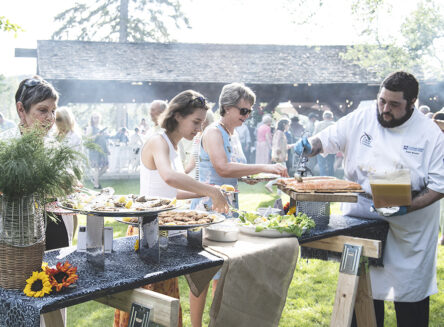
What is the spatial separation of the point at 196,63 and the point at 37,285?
1497cm

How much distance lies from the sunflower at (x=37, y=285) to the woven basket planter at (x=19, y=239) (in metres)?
0.05

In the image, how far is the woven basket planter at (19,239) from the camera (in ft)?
4.99

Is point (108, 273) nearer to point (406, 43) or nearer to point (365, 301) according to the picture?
point (365, 301)

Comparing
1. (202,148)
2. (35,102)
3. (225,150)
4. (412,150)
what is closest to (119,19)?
(202,148)

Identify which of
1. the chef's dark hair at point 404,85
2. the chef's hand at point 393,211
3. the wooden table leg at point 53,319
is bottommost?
the wooden table leg at point 53,319

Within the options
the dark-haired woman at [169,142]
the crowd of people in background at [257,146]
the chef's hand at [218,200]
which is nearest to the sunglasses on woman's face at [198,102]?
the dark-haired woman at [169,142]

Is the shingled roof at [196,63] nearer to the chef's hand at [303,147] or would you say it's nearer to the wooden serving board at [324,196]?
the chef's hand at [303,147]

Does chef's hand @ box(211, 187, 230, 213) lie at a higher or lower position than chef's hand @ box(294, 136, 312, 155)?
lower

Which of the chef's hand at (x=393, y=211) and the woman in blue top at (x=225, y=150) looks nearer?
the chef's hand at (x=393, y=211)

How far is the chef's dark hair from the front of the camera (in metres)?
2.75

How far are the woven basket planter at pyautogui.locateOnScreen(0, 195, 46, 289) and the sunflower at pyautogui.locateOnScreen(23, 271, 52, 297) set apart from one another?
0.05 meters

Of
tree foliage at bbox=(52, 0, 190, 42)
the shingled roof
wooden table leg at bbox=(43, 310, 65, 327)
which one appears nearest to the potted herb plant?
wooden table leg at bbox=(43, 310, 65, 327)

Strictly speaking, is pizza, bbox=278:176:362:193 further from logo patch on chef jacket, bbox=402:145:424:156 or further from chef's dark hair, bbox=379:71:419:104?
chef's dark hair, bbox=379:71:419:104

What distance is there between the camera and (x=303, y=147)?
3.04 meters
